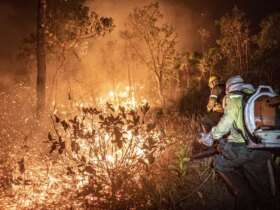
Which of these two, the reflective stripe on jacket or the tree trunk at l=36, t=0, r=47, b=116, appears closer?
the reflective stripe on jacket

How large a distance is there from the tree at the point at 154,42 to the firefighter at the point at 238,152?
1909 cm

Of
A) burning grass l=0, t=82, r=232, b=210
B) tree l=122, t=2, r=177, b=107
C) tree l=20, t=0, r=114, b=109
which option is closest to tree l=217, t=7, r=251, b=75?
tree l=122, t=2, r=177, b=107

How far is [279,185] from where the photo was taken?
6.68m

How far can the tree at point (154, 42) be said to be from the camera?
26.9 meters

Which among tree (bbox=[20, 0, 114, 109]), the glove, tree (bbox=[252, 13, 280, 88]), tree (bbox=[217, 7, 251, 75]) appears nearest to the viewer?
the glove

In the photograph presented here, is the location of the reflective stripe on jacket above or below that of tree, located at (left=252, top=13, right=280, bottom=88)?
below

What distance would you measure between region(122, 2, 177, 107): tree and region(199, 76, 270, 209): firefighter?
19092mm

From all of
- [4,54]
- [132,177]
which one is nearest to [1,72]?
[4,54]

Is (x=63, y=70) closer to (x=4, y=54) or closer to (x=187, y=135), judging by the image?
(x=4, y=54)

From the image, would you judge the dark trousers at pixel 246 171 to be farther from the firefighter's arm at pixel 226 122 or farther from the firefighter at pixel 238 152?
the firefighter's arm at pixel 226 122

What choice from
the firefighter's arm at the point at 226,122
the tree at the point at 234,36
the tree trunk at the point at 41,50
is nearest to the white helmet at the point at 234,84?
the firefighter's arm at the point at 226,122

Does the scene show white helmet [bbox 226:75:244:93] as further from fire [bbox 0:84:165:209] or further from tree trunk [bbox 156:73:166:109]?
tree trunk [bbox 156:73:166:109]

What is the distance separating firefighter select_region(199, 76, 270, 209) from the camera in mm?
5867

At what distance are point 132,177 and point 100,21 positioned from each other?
864 centimetres
